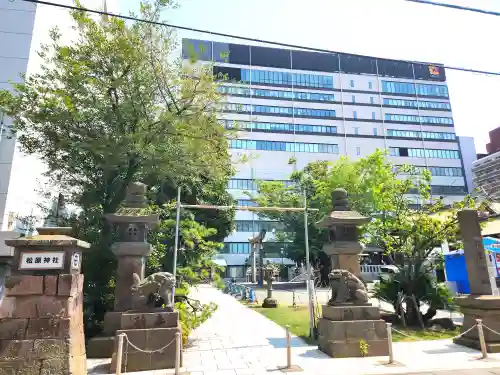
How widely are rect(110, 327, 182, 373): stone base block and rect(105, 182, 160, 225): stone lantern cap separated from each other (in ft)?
9.39

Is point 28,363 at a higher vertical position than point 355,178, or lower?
lower

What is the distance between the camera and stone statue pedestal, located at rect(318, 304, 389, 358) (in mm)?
8445

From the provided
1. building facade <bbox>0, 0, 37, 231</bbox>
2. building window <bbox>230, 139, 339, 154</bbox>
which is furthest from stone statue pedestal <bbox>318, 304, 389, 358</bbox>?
building window <bbox>230, 139, 339, 154</bbox>

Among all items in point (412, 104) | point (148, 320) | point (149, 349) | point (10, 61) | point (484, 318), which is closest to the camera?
point (149, 349)

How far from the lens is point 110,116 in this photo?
10.7 metres

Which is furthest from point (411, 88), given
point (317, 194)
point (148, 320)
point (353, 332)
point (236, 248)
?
point (148, 320)

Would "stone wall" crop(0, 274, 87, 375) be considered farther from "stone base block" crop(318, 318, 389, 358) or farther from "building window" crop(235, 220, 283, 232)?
"building window" crop(235, 220, 283, 232)

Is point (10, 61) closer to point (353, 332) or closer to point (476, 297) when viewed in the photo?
point (353, 332)

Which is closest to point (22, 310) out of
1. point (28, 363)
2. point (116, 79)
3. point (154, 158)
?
point (28, 363)

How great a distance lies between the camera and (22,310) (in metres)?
5.40

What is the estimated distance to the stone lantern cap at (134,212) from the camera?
9007mm

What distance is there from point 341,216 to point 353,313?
280 centimetres

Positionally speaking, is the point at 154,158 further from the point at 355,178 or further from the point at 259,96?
the point at 259,96

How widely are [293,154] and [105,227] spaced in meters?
44.7
